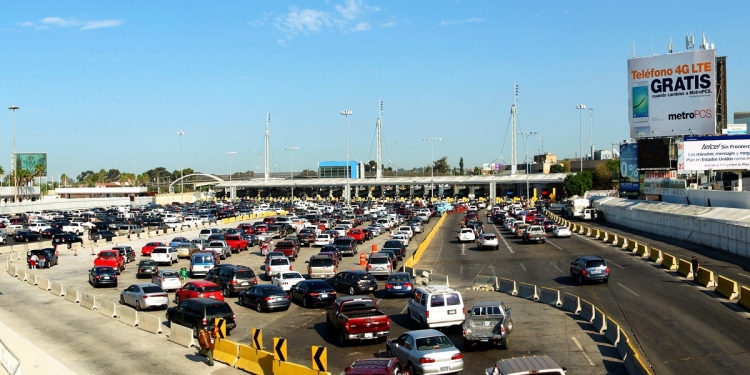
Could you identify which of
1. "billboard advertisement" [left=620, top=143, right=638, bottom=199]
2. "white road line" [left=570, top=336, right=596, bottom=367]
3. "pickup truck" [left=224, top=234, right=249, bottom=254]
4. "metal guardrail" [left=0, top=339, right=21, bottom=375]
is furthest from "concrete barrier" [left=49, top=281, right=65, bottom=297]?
"billboard advertisement" [left=620, top=143, right=638, bottom=199]

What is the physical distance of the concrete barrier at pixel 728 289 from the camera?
91.9 ft

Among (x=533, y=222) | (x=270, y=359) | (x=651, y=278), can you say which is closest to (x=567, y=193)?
(x=533, y=222)

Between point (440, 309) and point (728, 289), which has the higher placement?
point (440, 309)

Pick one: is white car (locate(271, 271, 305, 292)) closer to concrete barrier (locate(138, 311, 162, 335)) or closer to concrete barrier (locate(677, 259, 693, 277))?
concrete barrier (locate(138, 311, 162, 335))

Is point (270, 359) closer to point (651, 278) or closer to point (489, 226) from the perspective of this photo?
point (651, 278)

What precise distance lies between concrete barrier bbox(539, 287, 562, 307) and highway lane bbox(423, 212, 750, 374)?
157cm

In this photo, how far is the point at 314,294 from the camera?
1170 inches

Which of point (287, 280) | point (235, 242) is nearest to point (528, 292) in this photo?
point (287, 280)

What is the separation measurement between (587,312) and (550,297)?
438cm

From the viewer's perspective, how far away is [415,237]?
231 feet

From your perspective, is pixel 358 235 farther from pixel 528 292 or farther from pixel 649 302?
pixel 649 302

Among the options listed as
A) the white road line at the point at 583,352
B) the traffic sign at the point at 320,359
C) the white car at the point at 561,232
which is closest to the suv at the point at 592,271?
the white road line at the point at 583,352

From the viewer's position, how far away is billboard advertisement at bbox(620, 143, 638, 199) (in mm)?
73875

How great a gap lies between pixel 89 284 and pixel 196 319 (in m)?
17.9
